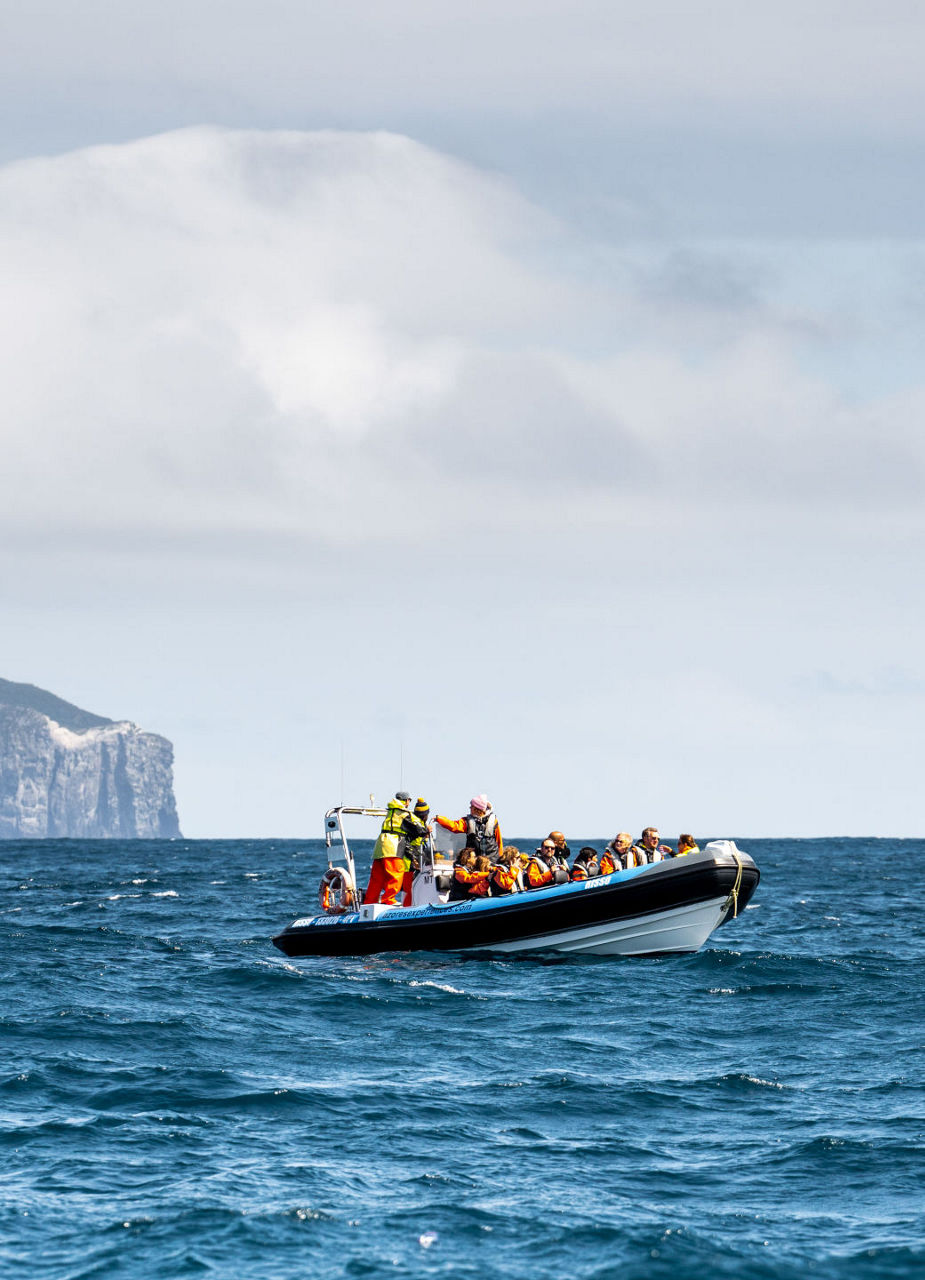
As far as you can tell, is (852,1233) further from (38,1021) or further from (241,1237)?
(38,1021)

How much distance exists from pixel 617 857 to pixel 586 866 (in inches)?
24.4

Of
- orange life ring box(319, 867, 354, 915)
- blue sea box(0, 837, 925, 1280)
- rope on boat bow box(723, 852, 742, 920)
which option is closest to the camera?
blue sea box(0, 837, 925, 1280)

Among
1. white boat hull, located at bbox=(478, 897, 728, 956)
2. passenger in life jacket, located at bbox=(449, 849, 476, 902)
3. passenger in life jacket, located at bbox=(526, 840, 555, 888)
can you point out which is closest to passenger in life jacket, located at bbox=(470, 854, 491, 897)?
passenger in life jacket, located at bbox=(449, 849, 476, 902)

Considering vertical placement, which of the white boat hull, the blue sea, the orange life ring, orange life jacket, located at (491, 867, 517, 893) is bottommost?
the blue sea

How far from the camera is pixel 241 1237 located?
1067 cm

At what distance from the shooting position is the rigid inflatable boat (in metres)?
24.2

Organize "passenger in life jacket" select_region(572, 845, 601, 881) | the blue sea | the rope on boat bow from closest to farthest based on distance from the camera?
the blue sea → the rope on boat bow → "passenger in life jacket" select_region(572, 845, 601, 881)

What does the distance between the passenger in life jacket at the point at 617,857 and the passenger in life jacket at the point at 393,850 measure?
3021 millimetres

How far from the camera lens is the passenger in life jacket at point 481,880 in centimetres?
2522

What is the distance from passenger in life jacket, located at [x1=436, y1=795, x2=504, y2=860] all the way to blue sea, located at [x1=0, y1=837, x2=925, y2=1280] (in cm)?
195

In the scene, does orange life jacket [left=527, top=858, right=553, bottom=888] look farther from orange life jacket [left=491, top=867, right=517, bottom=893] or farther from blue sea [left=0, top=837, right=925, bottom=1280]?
blue sea [left=0, top=837, right=925, bottom=1280]

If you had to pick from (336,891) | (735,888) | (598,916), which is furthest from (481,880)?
(735,888)

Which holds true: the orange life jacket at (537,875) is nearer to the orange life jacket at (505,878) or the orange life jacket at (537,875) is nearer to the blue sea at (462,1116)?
the orange life jacket at (505,878)

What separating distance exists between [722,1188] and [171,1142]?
4642mm
